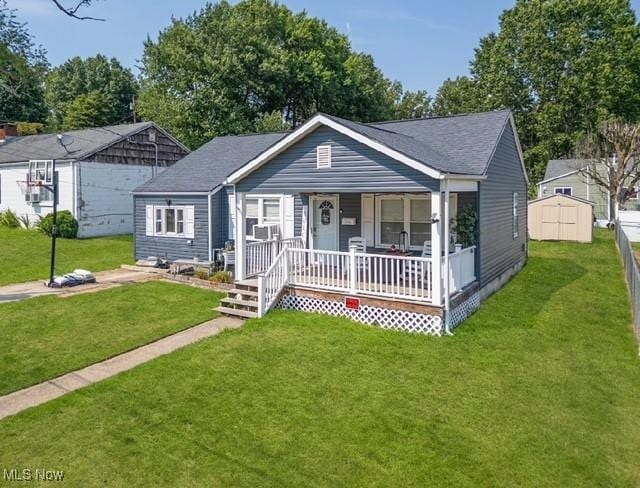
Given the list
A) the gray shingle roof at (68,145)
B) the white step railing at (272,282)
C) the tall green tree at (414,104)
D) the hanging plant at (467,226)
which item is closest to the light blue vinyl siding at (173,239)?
the white step railing at (272,282)

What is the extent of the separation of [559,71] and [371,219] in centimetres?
3741

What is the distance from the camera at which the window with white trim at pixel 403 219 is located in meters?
13.1

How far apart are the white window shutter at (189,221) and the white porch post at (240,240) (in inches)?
206

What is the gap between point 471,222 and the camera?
12008mm

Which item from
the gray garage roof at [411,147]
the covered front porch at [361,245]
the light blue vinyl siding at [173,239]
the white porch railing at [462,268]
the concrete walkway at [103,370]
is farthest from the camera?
the light blue vinyl siding at [173,239]

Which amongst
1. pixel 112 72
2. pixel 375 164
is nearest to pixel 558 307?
pixel 375 164

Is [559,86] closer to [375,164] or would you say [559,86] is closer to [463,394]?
[375,164]

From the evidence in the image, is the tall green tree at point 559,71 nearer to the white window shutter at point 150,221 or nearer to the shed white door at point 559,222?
the shed white door at point 559,222

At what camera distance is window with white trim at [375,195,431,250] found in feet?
43.1

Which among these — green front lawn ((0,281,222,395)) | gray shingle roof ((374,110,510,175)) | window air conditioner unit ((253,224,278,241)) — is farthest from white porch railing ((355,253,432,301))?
window air conditioner unit ((253,224,278,241))

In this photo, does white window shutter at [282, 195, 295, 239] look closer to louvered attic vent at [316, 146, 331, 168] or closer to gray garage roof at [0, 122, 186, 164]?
louvered attic vent at [316, 146, 331, 168]

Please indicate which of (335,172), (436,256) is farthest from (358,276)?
(335,172)

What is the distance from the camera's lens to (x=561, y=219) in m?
24.2

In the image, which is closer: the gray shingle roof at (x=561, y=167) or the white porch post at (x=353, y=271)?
the white porch post at (x=353, y=271)
